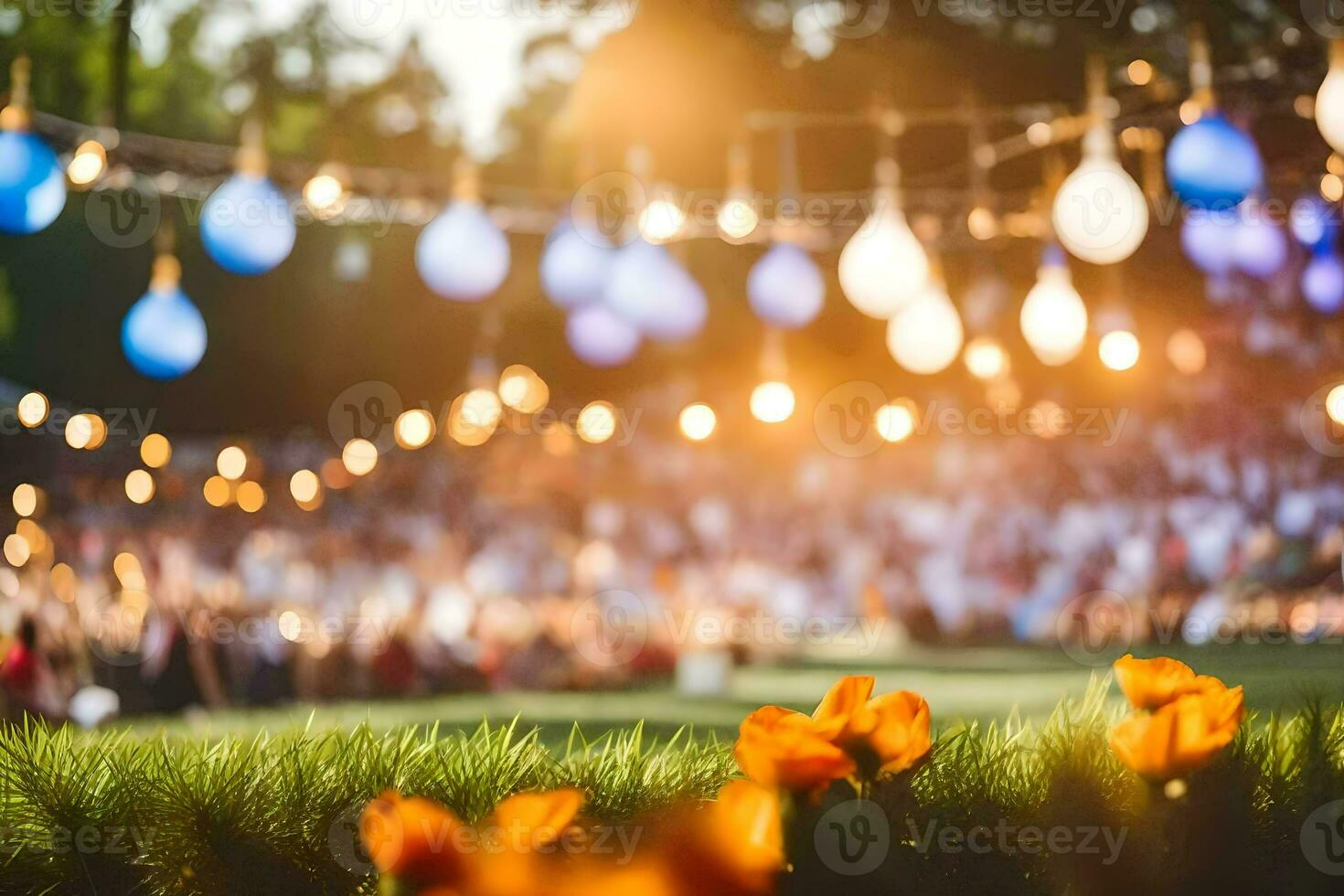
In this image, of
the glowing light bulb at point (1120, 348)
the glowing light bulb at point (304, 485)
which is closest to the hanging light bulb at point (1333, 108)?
the glowing light bulb at point (1120, 348)

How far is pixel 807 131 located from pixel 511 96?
7209 mm

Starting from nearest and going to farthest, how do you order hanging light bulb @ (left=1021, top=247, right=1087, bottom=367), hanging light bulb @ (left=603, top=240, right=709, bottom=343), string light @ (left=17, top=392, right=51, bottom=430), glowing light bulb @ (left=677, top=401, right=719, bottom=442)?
hanging light bulb @ (left=1021, top=247, right=1087, bottom=367), hanging light bulb @ (left=603, top=240, right=709, bottom=343), glowing light bulb @ (left=677, top=401, right=719, bottom=442), string light @ (left=17, top=392, right=51, bottom=430)

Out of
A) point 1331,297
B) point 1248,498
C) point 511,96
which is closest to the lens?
point 1331,297

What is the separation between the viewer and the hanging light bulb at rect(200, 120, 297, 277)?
3.79m

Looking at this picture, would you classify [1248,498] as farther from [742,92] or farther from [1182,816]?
[1182,816]

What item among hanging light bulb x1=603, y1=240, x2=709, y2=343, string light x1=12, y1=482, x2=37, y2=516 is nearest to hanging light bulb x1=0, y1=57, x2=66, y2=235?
hanging light bulb x1=603, y1=240, x2=709, y2=343

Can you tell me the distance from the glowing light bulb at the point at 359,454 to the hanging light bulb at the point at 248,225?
936 cm

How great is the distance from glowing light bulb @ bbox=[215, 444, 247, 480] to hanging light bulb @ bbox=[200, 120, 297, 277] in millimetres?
10869

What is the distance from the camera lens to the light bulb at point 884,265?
3.98 m

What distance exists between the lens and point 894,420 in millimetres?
10922

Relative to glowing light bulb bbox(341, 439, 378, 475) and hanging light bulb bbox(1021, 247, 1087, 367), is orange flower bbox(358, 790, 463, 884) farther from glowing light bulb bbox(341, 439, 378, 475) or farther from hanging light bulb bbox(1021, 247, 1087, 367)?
glowing light bulb bbox(341, 439, 378, 475)

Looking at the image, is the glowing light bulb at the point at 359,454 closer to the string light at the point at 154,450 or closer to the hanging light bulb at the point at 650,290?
the string light at the point at 154,450

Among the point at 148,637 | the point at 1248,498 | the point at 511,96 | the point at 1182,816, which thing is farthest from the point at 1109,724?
the point at 511,96

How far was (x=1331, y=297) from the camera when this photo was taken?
21.0 feet
